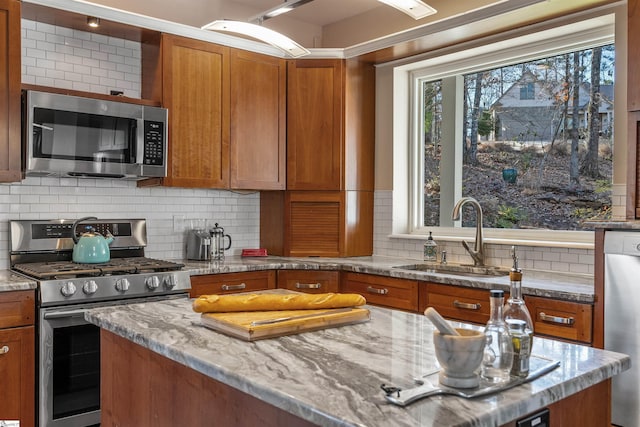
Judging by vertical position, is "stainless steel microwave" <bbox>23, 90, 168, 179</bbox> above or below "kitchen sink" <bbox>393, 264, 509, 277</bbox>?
above

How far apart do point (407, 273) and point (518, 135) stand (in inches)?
49.9

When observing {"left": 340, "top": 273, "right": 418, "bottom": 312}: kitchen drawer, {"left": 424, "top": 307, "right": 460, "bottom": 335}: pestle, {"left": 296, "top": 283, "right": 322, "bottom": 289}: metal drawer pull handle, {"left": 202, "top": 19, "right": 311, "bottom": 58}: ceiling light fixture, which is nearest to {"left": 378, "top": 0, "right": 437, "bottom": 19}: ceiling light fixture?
{"left": 202, "top": 19, "right": 311, "bottom": 58}: ceiling light fixture

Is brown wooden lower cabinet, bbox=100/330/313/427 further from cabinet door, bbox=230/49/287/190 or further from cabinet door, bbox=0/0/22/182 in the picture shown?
cabinet door, bbox=230/49/287/190

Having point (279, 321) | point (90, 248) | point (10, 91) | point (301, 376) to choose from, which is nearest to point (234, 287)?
point (90, 248)

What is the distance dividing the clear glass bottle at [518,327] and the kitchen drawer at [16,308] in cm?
244

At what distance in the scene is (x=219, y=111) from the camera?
13.0 ft

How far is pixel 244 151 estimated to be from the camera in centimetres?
408

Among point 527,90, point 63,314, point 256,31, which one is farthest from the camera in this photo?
point 527,90

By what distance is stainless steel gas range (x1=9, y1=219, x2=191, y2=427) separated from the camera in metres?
2.88

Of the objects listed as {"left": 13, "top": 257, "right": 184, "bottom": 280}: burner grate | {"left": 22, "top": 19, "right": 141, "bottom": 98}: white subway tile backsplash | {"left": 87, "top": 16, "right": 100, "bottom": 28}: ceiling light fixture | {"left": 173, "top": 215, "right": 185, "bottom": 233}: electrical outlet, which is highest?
{"left": 87, "top": 16, "right": 100, "bottom": 28}: ceiling light fixture

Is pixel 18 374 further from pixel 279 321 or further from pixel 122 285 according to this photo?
pixel 279 321

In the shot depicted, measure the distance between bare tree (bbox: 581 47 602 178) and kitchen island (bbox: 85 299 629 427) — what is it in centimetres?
207

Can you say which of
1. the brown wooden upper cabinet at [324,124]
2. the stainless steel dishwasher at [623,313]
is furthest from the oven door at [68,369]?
the stainless steel dishwasher at [623,313]

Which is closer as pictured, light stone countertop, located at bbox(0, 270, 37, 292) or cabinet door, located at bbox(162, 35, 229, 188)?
light stone countertop, located at bbox(0, 270, 37, 292)
